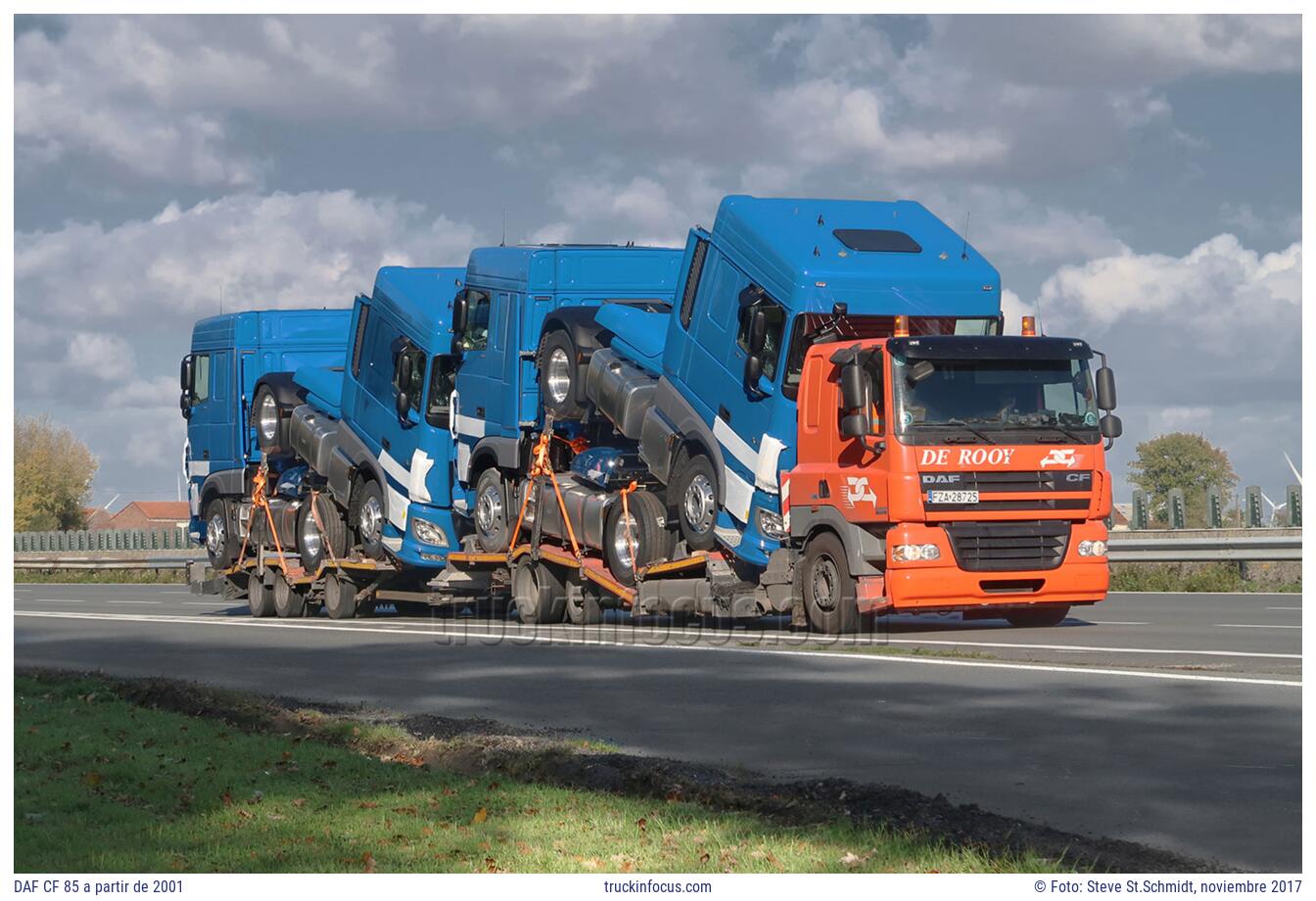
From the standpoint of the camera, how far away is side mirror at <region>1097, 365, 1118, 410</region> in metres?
17.0

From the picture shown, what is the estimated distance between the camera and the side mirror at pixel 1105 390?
17.0m

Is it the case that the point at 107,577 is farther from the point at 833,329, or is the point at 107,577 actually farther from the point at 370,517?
the point at 833,329

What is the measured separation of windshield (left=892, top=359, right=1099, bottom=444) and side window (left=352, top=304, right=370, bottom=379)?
1024 centimetres

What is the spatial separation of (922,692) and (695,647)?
4.49 m

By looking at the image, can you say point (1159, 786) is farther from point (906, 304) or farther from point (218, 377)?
point (218, 377)

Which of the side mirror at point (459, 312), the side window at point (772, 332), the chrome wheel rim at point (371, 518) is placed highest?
the side mirror at point (459, 312)

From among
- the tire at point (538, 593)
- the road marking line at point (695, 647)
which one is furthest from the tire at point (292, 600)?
the tire at point (538, 593)

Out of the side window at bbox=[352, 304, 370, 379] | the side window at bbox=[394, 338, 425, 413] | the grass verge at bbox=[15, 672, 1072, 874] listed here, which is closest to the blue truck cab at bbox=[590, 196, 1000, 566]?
the side window at bbox=[394, 338, 425, 413]

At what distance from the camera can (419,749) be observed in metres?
10.0

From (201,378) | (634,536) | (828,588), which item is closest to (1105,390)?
(828,588)

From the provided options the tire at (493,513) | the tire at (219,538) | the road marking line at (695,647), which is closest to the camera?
the road marking line at (695,647)

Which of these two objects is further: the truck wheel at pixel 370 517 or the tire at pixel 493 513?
the truck wheel at pixel 370 517

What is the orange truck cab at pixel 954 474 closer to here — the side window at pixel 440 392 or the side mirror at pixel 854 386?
the side mirror at pixel 854 386

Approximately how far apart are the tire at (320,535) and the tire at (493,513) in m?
3.13
